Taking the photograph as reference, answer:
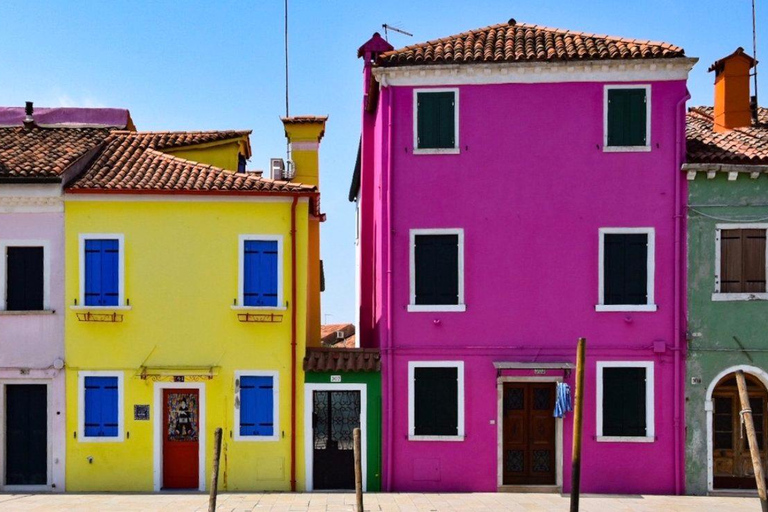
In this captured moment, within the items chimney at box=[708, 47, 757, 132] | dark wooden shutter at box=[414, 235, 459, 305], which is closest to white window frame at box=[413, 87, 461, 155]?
dark wooden shutter at box=[414, 235, 459, 305]

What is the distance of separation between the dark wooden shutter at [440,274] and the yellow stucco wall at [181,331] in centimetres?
253

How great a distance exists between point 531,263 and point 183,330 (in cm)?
751

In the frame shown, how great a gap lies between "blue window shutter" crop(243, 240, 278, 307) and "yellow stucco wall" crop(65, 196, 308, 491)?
0.78 ft

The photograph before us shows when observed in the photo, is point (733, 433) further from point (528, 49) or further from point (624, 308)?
point (528, 49)

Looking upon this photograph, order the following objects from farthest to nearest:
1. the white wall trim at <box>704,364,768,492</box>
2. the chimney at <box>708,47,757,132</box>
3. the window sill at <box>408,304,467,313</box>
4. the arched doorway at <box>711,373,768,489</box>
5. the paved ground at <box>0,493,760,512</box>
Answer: the chimney at <box>708,47,757,132</box>
the window sill at <box>408,304,467,313</box>
the arched doorway at <box>711,373,768,489</box>
the white wall trim at <box>704,364,768,492</box>
the paved ground at <box>0,493,760,512</box>

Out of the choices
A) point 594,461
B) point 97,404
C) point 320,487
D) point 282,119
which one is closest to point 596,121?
point 594,461

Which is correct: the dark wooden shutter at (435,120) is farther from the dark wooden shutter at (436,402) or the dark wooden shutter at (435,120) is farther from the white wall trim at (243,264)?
the dark wooden shutter at (436,402)

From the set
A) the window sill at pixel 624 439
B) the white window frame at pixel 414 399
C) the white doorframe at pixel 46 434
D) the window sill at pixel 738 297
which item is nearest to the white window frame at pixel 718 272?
the window sill at pixel 738 297

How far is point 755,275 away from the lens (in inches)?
582

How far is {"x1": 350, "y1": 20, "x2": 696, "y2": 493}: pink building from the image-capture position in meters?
14.7

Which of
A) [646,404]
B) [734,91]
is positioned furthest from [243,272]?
[734,91]

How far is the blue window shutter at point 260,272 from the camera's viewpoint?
15.1 metres

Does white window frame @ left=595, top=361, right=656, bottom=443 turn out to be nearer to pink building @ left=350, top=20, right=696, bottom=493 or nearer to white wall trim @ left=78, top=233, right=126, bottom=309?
pink building @ left=350, top=20, right=696, bottom=493

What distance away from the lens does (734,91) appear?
16.5 metres
